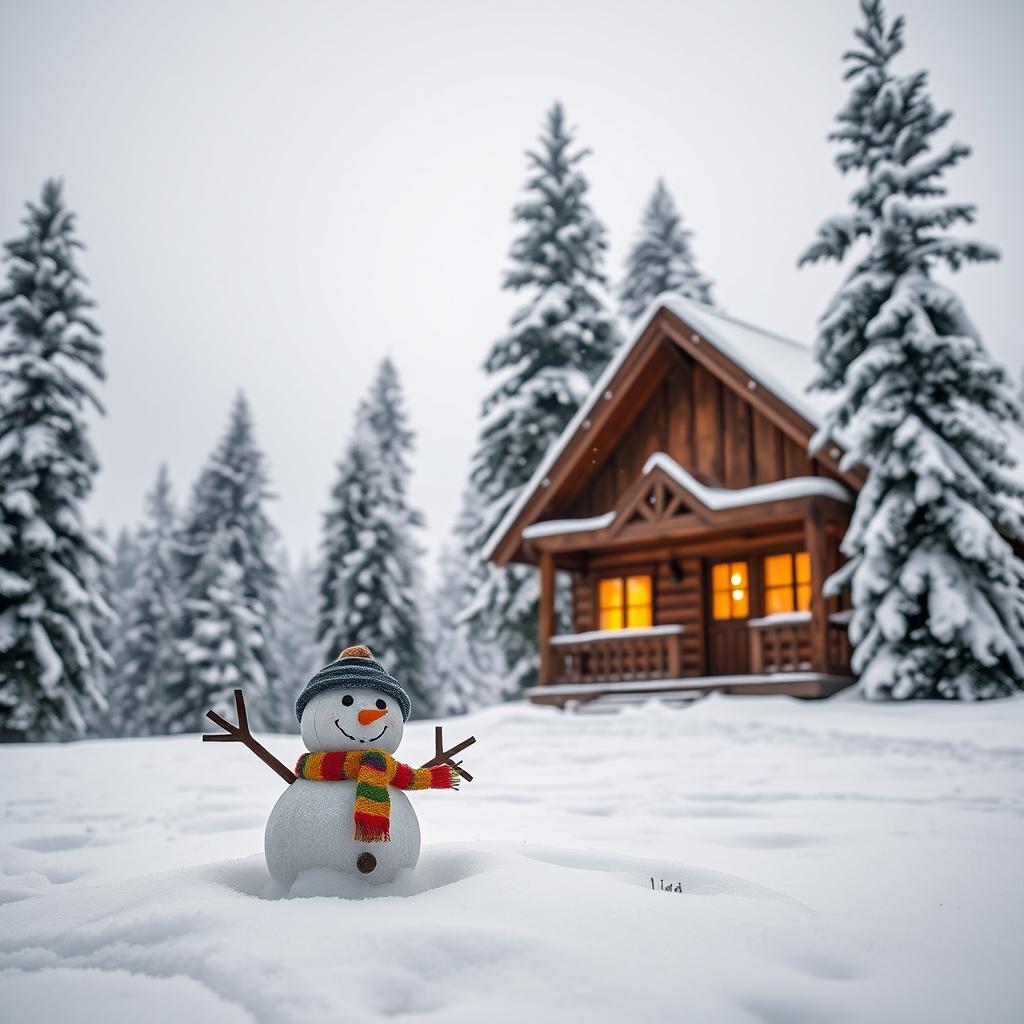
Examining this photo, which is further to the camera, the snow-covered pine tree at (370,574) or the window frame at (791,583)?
the snow-covered pine tree at (370,574)

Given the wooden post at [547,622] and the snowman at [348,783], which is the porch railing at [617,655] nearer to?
the wooden post at [547,622]

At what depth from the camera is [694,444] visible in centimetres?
1688

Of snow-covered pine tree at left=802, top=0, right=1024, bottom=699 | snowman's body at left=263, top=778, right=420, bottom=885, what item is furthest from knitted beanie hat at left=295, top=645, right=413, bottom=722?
snow-covered pine tree at left=802, top=0, right=1024, bottom=699

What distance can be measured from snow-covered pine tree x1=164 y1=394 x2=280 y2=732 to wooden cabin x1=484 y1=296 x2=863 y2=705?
13.8 meters

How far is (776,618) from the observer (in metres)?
14.3

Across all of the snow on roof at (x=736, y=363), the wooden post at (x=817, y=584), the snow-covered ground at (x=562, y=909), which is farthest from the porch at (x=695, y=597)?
the snow-covered ground at (x=562, y=909)

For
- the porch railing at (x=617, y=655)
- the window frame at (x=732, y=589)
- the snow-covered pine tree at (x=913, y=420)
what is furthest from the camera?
the window frame at (x=732, y=589)

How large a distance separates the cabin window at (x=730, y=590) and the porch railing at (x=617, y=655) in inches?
35.7

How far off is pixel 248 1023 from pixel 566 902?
118 cm

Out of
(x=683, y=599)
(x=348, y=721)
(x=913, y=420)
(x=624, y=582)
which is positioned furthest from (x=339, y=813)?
(x=624, y=582)

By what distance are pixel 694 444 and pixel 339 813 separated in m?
14.0

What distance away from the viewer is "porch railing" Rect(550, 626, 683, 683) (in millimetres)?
15664

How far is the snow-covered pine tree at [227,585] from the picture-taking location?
28.5 metres

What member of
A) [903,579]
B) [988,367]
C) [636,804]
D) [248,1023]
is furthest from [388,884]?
[988,367]
